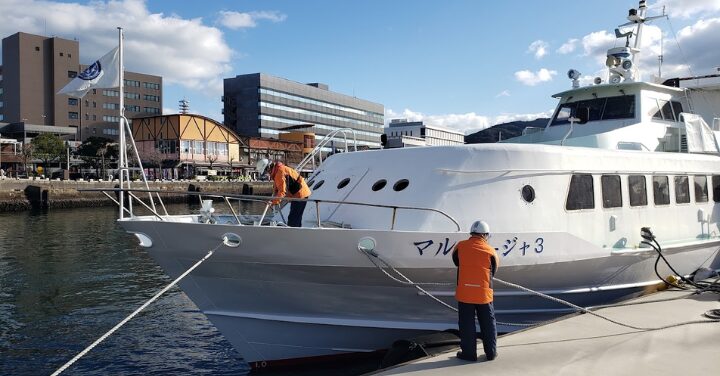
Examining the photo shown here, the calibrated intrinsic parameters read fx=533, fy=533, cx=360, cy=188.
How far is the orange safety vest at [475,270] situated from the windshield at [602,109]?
7775 mm

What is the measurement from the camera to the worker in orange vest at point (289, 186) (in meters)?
8.51

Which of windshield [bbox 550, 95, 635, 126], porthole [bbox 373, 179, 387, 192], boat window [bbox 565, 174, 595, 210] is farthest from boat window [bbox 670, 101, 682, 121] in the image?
porthole [bbox 373, 179, 387, 192]

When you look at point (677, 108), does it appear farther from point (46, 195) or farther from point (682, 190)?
point (46, 195)

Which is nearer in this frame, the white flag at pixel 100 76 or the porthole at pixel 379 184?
the white flag at pixel 100 76

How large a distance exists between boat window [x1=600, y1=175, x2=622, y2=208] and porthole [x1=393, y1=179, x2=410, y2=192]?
11.2 ft

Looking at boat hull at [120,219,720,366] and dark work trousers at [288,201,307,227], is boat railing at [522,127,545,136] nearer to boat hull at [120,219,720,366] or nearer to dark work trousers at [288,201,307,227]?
boat hull at [120,219,720,366]

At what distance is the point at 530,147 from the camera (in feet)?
28.0

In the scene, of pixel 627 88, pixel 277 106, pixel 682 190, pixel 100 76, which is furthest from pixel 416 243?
pixel 277 106

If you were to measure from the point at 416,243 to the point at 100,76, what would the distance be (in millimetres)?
5632

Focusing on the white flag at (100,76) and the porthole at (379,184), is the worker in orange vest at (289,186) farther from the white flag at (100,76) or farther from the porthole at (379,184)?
the white flag at (100,76)

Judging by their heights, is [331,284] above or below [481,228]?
below

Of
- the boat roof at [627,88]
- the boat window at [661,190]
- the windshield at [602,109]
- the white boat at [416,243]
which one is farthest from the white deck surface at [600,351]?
the boat roof at [627,88]

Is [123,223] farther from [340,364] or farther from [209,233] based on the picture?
[340,364]

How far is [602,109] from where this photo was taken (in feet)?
40.5
